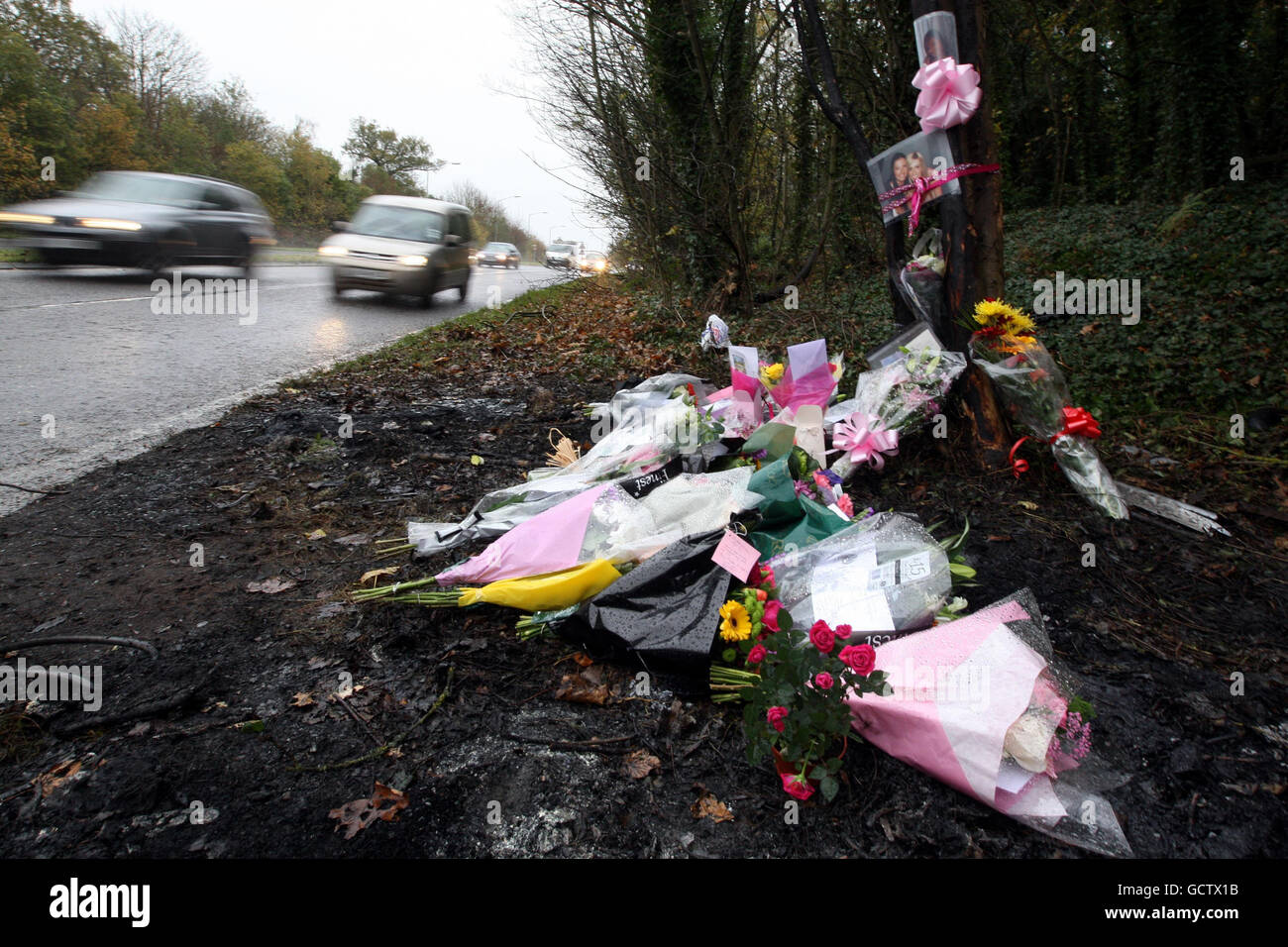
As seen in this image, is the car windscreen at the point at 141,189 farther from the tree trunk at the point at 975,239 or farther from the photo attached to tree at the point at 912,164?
the tree trunk at the point at 975,239

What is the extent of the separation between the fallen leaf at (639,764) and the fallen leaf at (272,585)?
151cm

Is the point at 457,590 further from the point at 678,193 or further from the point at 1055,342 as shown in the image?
the point at 678,193

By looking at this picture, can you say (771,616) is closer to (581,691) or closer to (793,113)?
(581,691)

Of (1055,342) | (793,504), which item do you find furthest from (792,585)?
(1055,342)

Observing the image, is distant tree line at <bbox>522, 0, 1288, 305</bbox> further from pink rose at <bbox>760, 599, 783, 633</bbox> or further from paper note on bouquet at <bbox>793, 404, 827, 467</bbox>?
pink rose at <bbox>760, 599, 783, 633</bbox>

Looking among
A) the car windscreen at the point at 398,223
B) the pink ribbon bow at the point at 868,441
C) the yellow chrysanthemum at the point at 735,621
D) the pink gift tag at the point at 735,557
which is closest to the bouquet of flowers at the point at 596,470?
the pink ribbon bow at the point at 868,441

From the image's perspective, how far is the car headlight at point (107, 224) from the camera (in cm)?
871

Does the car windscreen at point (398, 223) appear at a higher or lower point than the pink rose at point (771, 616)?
higher

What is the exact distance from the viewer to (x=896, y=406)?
3.59 metres

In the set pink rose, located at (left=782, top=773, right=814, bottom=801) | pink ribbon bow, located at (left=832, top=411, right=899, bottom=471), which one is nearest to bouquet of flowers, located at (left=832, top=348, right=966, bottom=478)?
pink ribbon bow, located at (left=832, top=411, right=899, bottom=471)

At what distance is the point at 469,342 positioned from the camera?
7.70 m

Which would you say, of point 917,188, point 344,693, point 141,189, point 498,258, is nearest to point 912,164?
point 917,188

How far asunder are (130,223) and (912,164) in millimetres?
9552

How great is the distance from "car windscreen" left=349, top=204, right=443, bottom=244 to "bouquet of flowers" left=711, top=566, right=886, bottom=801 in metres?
10.5
